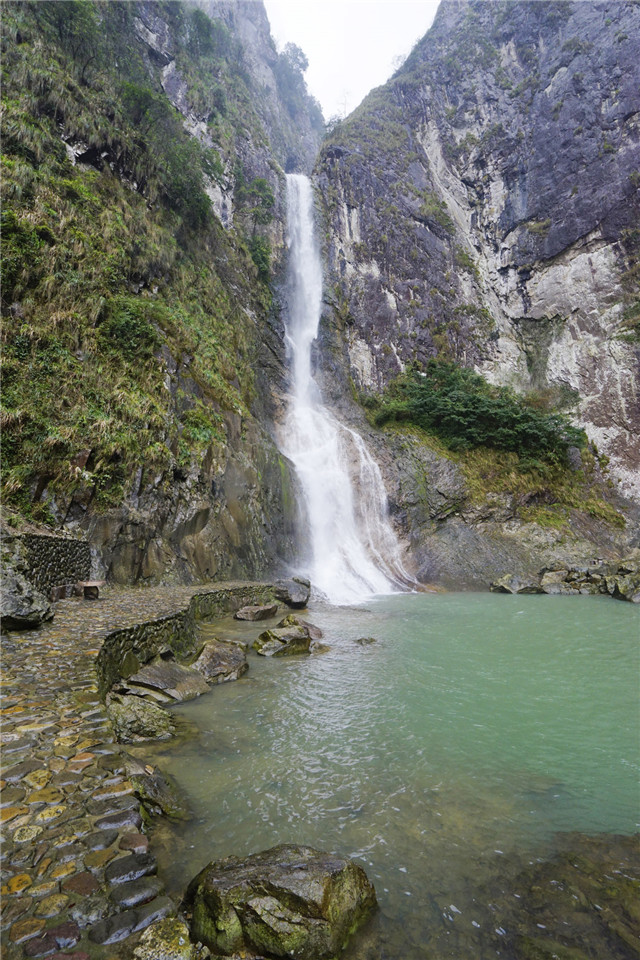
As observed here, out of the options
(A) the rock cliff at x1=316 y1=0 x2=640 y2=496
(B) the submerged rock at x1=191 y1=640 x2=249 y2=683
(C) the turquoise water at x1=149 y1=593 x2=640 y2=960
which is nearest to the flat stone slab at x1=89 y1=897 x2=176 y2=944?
(C) the turquoise water at x1=149 y1=593 x2=640 y2=960

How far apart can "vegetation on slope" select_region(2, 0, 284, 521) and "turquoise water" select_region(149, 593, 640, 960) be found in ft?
19.8

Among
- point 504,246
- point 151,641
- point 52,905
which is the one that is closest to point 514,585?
point 151,641

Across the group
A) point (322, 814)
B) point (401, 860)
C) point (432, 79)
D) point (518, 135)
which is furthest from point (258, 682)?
point (432, 79)

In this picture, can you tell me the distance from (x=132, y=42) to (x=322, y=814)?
31.8 metres

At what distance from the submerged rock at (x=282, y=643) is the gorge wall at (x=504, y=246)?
11.9 metres

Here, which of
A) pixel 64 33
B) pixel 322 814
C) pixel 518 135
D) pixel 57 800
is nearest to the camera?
pixel 57 800

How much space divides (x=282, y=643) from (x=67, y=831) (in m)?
5.31

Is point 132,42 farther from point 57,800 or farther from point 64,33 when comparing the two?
point 57,800

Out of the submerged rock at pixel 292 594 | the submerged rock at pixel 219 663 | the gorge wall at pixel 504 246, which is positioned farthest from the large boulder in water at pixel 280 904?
the gorge wall at pixel 504 246

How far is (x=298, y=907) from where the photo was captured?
6.57 feet

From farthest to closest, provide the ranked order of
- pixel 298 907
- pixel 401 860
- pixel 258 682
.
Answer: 1. pixel 258 682
2. pixel 401 860
3. pixel 298 907

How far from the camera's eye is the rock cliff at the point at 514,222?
26.0 meters

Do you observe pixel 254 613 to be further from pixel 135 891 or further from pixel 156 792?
pixel 135 891

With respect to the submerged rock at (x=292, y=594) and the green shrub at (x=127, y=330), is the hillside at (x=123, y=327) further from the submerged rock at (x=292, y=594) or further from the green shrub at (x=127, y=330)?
the submerged rock at (x=292, y=594)
